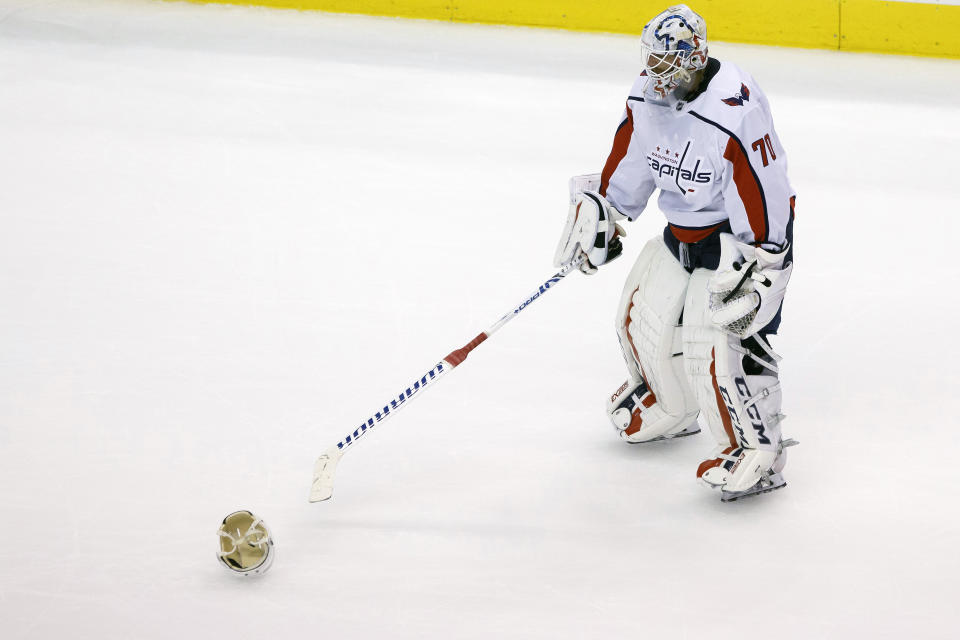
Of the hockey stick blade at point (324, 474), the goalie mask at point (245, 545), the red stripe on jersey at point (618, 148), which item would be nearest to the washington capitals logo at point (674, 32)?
the red stripe on jersey at point (618, 148)

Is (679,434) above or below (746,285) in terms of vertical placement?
below

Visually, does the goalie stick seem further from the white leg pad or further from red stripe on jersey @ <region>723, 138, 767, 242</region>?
red stripe on jersey @ <region>723, 138, 767, 242</region>

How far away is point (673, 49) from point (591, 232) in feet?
1.69

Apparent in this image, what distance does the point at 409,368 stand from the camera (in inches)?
132

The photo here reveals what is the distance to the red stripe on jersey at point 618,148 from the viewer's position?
270 centimetres

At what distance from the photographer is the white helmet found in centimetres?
244

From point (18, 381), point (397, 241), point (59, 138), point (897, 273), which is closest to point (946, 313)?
point (897, 273)

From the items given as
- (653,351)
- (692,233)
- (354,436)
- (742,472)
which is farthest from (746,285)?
(354,436)

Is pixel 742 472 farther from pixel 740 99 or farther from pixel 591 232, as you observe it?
pixel 740 99

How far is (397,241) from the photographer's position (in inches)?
166

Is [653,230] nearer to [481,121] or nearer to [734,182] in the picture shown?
[481,121]

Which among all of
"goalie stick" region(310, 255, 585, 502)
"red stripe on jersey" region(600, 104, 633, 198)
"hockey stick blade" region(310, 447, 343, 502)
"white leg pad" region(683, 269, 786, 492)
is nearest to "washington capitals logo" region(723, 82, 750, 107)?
"red stripe on jersey" region(600, 104, 633, 198)

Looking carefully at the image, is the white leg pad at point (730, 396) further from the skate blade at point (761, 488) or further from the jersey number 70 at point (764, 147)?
the jersey number 70 at point (764, 147)

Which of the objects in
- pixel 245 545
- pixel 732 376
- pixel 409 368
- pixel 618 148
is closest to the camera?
pixel 245 545
